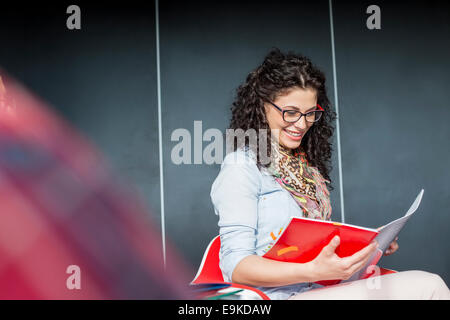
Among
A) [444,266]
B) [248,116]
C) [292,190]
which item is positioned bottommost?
[444,266]

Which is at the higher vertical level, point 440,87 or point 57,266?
point 440,87

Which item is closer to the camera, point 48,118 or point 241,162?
point 241,162

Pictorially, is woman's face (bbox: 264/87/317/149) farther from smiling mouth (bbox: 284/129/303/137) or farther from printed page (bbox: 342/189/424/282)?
printed page (bbox: 342/189/424/282)

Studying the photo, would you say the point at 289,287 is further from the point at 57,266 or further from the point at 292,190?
the point at 57,266

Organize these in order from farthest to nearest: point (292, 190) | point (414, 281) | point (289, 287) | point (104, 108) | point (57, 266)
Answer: point (104, 108) < point (57, 266) < point (292, 190) < point (289, 287) < point (414, 281)

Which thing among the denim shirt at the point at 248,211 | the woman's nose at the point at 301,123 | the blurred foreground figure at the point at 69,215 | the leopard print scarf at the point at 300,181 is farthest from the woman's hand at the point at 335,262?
the blurred foreground figure at the point at 69,215

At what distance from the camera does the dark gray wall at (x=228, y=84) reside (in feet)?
11.5

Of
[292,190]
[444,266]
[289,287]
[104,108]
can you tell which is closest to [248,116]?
[292,190]

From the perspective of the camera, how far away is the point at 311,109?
1395 mm

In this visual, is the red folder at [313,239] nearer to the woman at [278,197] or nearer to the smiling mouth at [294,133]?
the woman at [278,197]

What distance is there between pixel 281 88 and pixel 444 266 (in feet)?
9.81

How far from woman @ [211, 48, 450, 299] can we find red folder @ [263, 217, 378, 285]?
25 mm

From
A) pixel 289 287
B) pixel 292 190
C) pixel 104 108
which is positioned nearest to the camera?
pixel 289 287

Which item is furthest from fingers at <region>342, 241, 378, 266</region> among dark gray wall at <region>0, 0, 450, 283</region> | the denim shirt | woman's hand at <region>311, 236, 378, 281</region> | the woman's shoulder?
dark gray wall at <region>0, 0, 450, 283</region>
